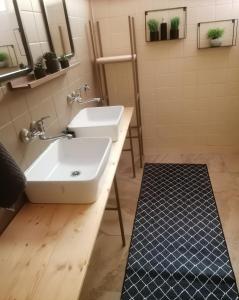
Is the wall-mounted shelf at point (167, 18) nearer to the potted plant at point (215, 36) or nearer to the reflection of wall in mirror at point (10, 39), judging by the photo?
the potted plant at point (215, 36)

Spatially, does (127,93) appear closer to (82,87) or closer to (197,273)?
(82,87)

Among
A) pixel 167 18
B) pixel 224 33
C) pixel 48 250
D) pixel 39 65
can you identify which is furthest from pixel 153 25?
pixel 48 250

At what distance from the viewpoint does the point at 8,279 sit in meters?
0.88

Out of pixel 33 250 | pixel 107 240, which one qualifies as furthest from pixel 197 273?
pixel 33 250

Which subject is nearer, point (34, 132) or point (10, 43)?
point (10, 43)

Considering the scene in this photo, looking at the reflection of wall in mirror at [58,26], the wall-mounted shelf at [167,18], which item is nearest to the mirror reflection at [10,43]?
the reflection of wall in mirror at [58,26]

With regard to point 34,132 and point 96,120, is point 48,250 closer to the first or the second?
point 34,132

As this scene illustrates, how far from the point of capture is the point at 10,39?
4.14 ft

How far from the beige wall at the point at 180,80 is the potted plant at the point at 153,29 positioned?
0.29 feet

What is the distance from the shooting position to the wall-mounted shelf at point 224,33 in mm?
2398

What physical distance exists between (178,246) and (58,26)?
1906 mm

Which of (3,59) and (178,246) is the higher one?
(3,59)

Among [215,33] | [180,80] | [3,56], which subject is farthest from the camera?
[180,80]

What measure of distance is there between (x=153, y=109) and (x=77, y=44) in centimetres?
117
